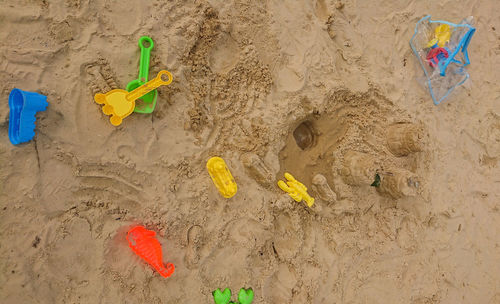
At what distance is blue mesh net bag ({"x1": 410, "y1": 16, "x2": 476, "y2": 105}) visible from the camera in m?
2.07

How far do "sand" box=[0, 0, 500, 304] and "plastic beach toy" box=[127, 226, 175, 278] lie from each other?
0.18ft

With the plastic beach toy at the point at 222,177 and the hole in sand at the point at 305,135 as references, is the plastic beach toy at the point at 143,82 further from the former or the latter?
the hole in sand at the point at 305,135

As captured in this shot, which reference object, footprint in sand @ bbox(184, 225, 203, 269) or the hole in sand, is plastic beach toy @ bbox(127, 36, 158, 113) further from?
the hole in sand

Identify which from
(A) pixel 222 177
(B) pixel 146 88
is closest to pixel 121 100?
(B) pixel 146 88

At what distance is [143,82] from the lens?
1.53m

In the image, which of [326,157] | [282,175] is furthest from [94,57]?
[326,157]

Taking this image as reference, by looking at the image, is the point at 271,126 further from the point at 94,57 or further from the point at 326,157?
the point at 94,57

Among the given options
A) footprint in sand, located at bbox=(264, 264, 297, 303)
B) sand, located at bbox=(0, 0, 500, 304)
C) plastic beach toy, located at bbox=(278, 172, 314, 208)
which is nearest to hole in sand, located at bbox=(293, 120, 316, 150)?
sand, located at bbox=(0, 0, 500, 304)

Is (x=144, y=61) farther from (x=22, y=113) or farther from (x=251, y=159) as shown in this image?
(x=251, y=159)

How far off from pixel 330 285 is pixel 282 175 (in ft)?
2.24

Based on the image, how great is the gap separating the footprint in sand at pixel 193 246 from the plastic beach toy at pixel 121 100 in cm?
64

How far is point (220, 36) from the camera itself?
171 cm

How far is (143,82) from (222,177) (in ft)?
1.98

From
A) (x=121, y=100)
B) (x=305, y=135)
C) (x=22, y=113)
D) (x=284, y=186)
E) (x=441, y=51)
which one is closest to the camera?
(x=22, y=113)
